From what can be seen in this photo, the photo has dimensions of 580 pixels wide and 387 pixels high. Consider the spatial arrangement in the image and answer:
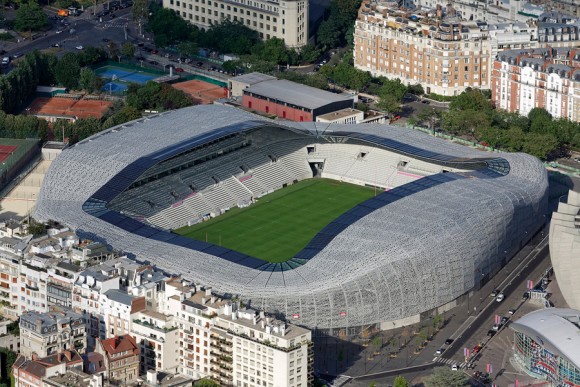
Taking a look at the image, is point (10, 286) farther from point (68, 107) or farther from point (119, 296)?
point (68, 107)

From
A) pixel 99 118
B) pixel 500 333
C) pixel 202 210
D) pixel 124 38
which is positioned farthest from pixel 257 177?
pixel 124 38

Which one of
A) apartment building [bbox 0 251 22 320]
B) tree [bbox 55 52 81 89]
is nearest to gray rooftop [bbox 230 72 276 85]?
tree [bbox 55 52 81 89]

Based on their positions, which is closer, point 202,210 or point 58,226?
point 58,226

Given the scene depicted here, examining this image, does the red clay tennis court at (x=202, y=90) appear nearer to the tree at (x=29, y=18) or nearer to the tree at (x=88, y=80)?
the tree at (x=88, y=80)

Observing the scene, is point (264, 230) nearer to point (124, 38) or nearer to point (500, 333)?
point (500, 333)

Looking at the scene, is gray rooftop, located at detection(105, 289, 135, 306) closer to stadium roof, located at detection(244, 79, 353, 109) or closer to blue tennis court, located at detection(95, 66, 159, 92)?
stadium roof, located at detection(244, 79, 353, 109)

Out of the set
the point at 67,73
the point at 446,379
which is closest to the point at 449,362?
the point at 446,379

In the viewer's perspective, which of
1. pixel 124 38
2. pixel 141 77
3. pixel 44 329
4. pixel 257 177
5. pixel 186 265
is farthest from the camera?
pixel 124 38
